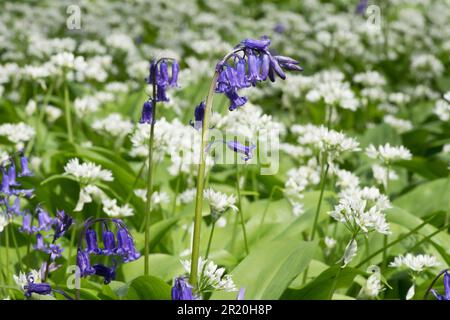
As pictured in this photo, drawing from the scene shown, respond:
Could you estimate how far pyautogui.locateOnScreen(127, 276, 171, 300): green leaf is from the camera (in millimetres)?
3010

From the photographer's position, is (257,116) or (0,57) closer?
(257,116)

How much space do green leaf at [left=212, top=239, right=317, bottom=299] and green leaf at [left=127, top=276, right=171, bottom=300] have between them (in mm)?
316

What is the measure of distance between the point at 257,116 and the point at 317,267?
32.0 inches

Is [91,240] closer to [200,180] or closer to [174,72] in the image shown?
[200,180]

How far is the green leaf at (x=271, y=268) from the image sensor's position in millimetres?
3193

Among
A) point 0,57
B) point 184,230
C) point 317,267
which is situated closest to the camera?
point 317,267

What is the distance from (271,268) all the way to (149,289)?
58 cm

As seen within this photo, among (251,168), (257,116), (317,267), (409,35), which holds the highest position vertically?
(409,35)

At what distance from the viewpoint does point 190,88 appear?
22.9ft

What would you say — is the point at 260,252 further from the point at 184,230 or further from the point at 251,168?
the point at 251,168

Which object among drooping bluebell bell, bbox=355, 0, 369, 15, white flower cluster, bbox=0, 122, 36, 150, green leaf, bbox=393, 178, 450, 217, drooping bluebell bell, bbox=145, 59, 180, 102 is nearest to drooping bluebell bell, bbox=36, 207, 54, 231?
drooping bluebell bell, bbox=145, 59, 180, 102
